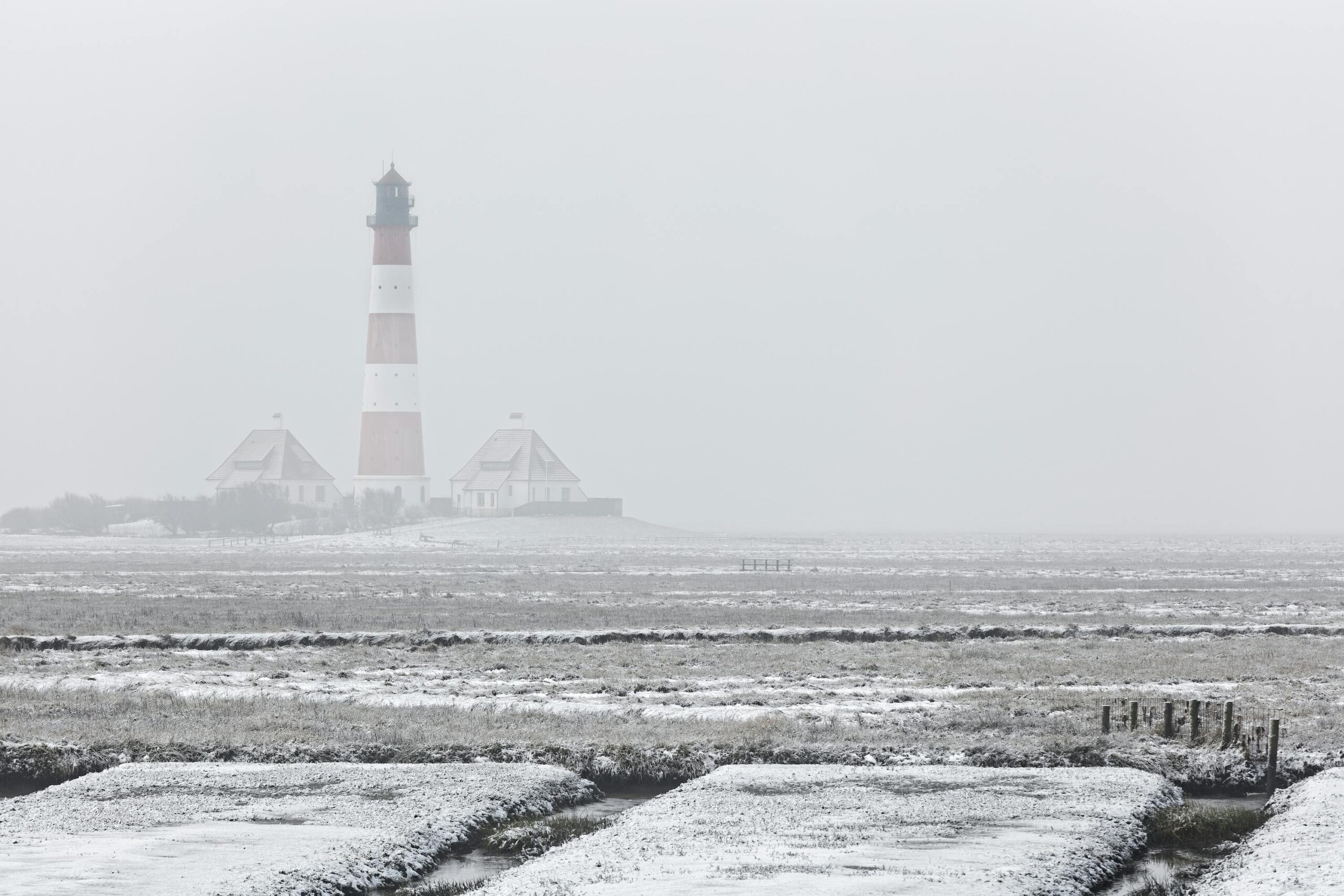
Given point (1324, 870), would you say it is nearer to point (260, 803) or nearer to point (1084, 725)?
point (1084, 725)

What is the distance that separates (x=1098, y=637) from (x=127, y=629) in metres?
20.6

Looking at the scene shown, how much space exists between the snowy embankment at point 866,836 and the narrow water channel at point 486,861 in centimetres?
38

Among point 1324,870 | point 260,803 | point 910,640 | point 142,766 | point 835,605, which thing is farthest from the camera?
point 835,605

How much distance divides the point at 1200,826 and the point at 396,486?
4136 inches

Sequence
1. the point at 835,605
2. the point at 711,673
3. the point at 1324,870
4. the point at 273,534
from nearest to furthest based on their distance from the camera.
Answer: the point at 1324,870 → the point at 711,673 → the point at 835,605 → the point at 273,534

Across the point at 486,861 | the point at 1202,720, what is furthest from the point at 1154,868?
the point at 1202,720

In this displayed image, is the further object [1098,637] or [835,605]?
[835,605]

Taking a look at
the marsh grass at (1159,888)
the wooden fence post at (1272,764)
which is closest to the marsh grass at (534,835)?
the marsh grass at (1159,888)

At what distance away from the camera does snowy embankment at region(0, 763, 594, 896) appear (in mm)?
11172

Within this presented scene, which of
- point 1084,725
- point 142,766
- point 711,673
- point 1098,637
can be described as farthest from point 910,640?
point 142,766

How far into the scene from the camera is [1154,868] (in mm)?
12555

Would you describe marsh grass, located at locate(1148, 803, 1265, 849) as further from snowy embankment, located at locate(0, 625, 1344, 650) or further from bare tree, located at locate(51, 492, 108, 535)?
bare tree, located at locate(51, 492, 108, 535)

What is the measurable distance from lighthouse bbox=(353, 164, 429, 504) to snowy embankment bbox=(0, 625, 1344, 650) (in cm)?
7850

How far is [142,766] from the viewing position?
16.0 meters
